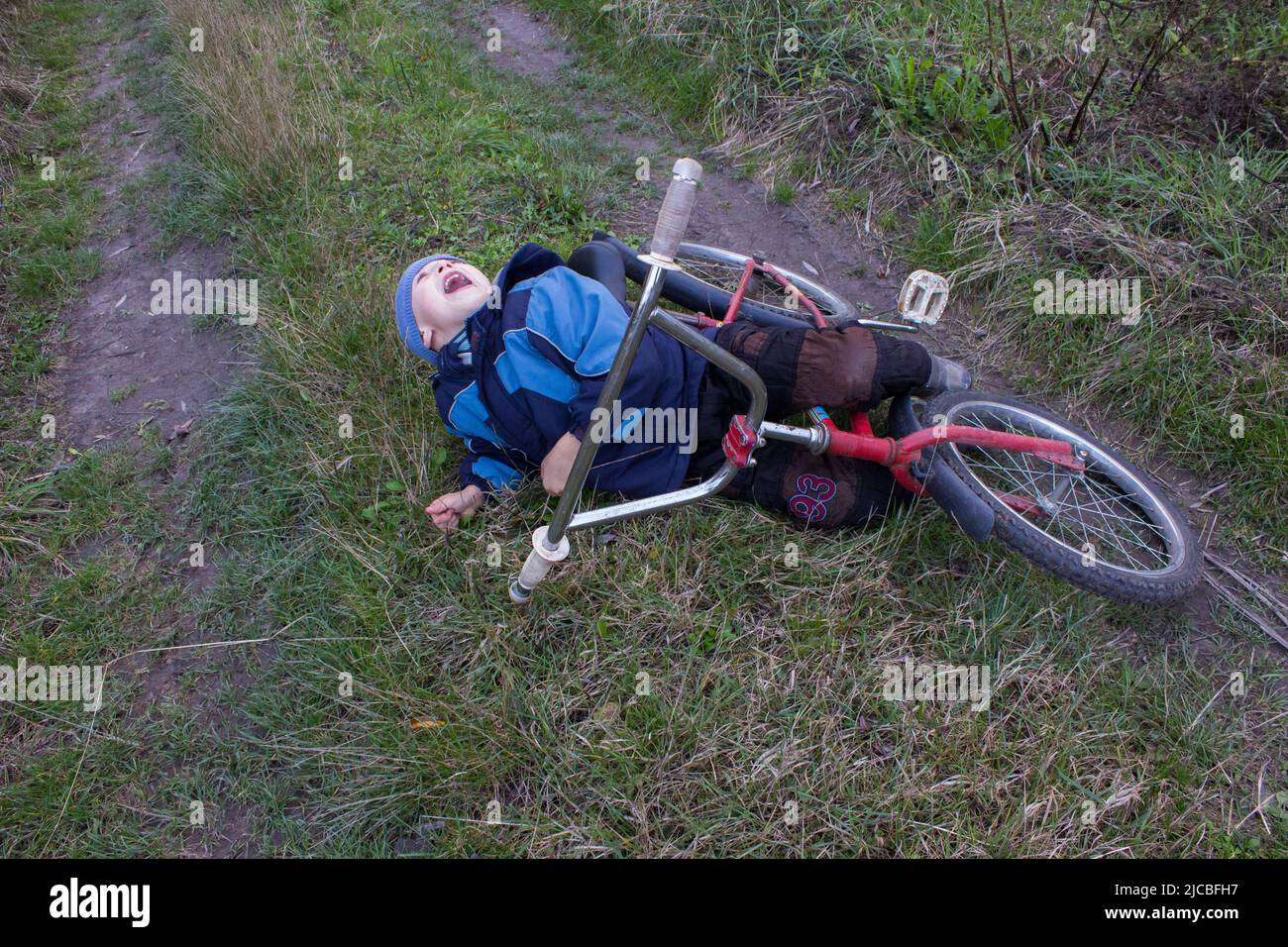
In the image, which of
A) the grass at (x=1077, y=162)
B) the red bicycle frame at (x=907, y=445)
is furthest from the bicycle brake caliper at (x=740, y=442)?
the grass at (x=1077, y=162)

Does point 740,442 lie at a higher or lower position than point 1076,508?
higher

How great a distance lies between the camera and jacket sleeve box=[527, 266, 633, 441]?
9.35 feet

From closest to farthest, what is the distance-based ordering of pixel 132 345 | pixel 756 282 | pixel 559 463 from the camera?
pixel 559 463, pixel 756 282, pixel 132 345

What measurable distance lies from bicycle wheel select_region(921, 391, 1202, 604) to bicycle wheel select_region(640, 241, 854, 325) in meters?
0.81

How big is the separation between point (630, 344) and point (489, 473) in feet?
3.87

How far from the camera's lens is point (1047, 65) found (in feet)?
14.2

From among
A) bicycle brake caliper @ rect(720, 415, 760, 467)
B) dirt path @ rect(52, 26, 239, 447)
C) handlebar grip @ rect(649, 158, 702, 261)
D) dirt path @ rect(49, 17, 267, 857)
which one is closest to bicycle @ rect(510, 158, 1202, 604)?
bicycle brake caliper @ rect(720, 415, 760, 467)

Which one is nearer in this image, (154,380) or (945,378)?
(945,378)

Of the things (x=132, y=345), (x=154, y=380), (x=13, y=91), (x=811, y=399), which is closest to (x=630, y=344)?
(x=811, y=399)

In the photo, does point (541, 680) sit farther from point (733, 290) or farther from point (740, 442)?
point (733, 290)

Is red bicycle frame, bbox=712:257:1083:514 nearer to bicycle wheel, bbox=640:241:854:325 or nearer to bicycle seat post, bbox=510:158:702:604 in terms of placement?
bicycle seat post, bbox=510:158:702:604

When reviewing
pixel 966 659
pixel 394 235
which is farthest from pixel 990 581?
pixel 394 235

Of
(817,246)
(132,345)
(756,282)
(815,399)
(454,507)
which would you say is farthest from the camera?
(817,246)

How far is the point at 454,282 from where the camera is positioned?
3.01 metres
